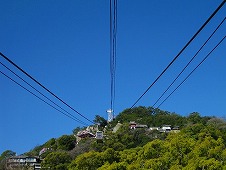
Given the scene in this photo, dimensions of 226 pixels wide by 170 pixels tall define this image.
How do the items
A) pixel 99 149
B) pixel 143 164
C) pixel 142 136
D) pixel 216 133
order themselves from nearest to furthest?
1. pixel 143 164
2. pixel 216 133
3. pixel 99 149
4. pixel 142 136

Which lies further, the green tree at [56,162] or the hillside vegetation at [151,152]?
the green tree at [56,162]

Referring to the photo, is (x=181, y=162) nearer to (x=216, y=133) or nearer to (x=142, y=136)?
(x=216, y=133)

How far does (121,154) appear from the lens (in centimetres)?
5438

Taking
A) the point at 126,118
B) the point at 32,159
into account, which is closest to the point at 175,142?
the point at 32,159

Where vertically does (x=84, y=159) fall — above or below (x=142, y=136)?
below

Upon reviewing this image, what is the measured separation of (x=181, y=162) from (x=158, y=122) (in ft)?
183

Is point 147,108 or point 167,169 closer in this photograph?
point 167,169

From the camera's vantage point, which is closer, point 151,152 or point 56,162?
point 151,152

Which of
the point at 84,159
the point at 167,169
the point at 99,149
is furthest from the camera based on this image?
the point at 99,149

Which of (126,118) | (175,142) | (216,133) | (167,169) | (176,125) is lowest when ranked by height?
(167,169)

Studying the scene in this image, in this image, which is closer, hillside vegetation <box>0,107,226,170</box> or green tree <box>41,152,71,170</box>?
hillside vegetation <box>0,107,226,170</box>

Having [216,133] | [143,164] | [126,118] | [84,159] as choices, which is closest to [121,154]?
[84,159]

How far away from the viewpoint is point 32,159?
256 ft

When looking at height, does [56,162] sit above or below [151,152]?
above
